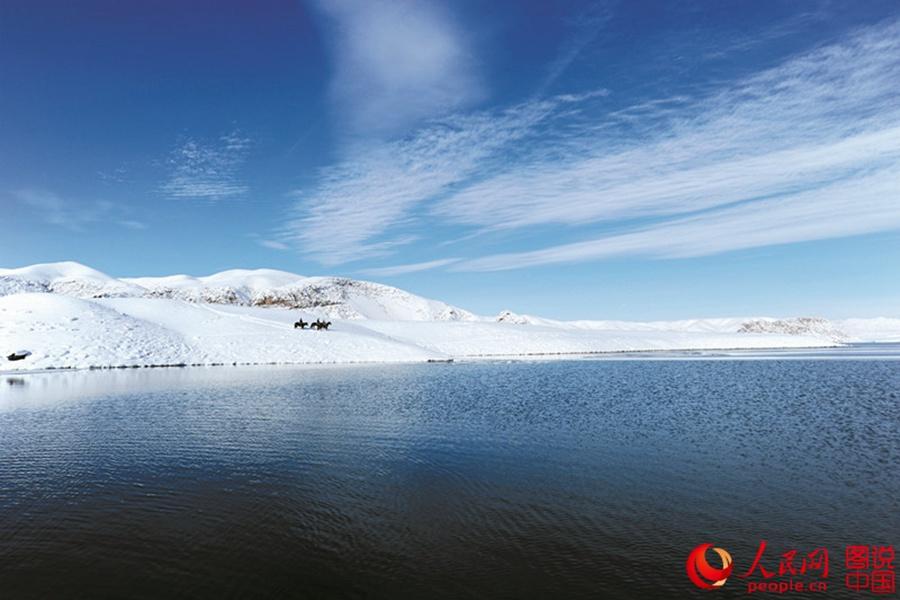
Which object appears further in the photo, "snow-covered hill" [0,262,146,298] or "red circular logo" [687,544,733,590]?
A: "snow-covered hill" [0,262,146,298]

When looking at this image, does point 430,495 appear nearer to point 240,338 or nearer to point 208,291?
point 240,338

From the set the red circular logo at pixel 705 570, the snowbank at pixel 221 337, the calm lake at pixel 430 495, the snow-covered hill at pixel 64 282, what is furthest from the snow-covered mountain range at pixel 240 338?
the snow-covered hill at pixel 64 282

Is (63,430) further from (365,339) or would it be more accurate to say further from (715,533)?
(365,339)

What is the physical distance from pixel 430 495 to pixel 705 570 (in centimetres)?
652

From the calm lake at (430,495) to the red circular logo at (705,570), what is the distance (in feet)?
0.57

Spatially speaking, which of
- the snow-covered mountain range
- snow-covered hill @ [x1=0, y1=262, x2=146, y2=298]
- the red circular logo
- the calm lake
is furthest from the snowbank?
snow-covered hill @ [x1=0, y1=262, x2=146, y2=298]

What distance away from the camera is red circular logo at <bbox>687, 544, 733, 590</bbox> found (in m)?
8.53

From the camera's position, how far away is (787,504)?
1208cm

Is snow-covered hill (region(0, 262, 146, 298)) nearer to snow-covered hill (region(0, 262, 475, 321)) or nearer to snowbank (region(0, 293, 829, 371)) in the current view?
snow-covered hill (region(0, 262, 475, 321))

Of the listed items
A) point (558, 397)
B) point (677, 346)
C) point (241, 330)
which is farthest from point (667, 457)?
point (677, 346)

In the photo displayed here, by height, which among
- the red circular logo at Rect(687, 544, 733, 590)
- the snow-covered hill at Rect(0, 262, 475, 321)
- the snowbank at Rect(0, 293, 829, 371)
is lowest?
the red circular logo at Rect(687, 544, 733, 590)

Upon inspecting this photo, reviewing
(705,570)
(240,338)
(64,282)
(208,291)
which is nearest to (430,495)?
(705,570)

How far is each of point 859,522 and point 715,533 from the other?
3292 millimetres

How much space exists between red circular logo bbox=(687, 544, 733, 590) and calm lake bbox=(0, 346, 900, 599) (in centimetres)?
18
